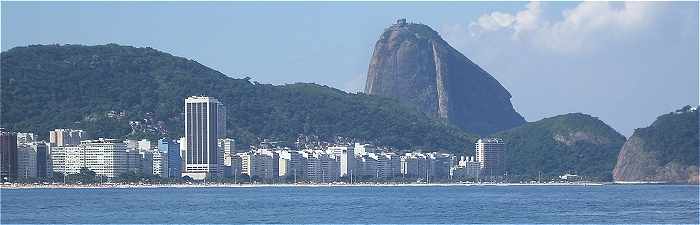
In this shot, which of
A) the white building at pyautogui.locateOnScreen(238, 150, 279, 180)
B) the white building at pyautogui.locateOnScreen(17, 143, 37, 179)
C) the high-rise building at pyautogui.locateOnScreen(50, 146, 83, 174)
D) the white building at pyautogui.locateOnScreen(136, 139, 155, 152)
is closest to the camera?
the white building at pyautogui.locateOnScreen(17, 143, 37, 179)

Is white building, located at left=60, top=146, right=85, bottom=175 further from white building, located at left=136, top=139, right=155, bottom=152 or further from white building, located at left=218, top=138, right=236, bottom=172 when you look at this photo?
white building, located at left=218, top=138, right=236, bottom=172

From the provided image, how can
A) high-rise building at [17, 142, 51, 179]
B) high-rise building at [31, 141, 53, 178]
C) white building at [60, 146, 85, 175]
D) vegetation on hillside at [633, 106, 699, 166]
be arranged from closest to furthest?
high-rise building at [17, 142, 51, 179] → high-rise building at [31, 141, 53, 178] → white building at [60, 146, 85, 175] → vegetation on hillside at [633, 106, 699, 166]

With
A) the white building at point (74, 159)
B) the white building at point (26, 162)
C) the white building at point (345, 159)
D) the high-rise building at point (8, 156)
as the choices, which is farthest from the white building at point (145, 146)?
the white building at point (345, 159)

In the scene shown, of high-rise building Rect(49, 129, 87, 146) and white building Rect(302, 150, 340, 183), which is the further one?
white building Rect(302, 150, 340, 183)

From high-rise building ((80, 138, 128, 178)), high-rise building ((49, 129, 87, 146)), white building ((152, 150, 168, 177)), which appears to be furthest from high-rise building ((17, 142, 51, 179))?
white building ((152, 150, 168, 177))

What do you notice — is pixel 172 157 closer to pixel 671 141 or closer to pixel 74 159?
pixel 74 159

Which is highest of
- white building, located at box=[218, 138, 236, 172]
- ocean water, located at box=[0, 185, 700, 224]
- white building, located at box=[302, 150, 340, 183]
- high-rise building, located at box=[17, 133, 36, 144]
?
high-rise building, located at box=[17, 133, 36, 144]

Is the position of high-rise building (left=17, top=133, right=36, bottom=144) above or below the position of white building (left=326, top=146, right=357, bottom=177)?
above

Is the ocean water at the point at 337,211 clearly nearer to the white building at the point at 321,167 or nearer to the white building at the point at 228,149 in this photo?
the white building at the point at 228,149
